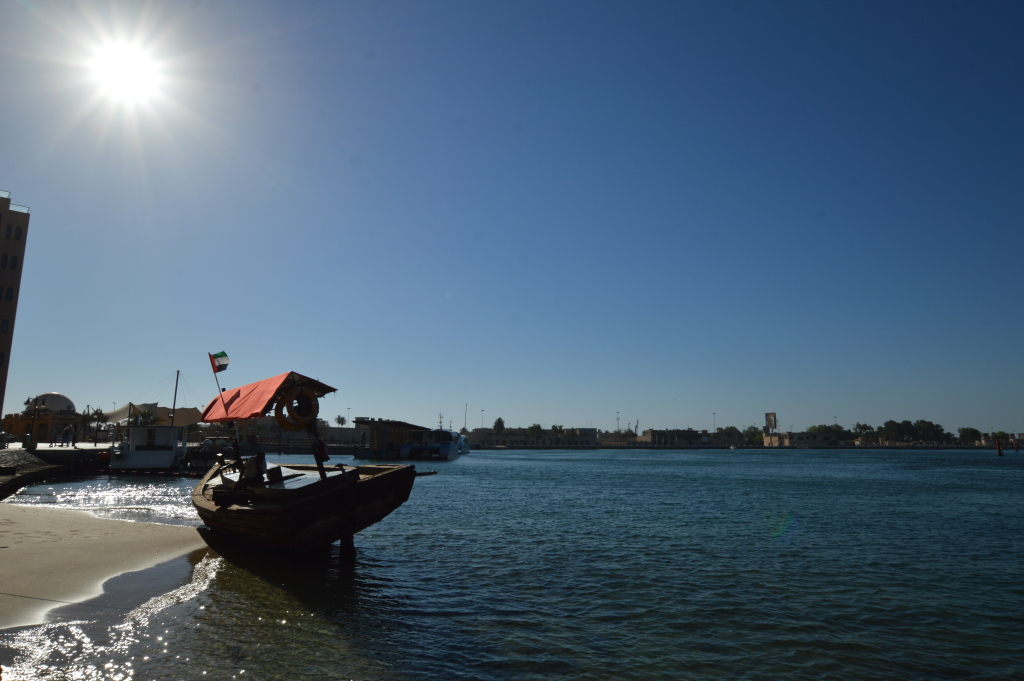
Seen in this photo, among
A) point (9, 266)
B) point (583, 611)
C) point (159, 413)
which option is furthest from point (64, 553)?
point (159, 413)

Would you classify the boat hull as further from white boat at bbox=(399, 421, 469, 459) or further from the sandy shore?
white boat at bbox=(399, 421, 469, 459)

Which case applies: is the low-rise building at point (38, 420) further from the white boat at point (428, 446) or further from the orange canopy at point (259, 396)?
the orange canopy at point (259, 396)

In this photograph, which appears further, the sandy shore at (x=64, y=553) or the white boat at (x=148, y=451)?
the white boat at (x=148, y=451)

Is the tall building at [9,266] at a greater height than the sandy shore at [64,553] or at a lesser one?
greater

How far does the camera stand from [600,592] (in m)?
15.1

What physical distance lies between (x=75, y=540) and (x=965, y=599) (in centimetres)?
2745

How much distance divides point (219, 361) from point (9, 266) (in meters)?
62.0

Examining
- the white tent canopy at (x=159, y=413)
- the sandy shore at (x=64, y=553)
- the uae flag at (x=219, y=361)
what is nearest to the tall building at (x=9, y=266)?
the white tent canopy at (x=159, y=413)

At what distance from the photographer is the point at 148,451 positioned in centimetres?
5056

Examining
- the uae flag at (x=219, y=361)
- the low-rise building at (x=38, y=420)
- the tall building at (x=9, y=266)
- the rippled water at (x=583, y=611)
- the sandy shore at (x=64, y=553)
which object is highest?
the tall building at (x=9, y=266)

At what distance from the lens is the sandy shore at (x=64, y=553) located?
12.3 metres

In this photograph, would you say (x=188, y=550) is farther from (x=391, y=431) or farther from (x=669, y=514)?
(x=391, y=431)

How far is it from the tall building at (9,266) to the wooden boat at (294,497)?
6077cm

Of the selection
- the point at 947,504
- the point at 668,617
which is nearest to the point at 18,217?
the point at 668,617
